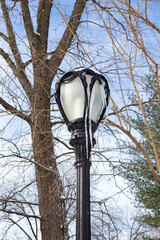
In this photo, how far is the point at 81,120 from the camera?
210cm

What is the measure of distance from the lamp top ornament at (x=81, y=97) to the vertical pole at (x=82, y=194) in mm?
170

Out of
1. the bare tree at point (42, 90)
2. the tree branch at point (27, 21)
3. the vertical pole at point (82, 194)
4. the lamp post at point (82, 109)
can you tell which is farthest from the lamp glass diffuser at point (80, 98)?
the tree branch at point (27, 21)

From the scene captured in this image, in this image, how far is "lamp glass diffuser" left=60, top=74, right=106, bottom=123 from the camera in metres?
2.10

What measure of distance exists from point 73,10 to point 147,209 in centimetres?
656

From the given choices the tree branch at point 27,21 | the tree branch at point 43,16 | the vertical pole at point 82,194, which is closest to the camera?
the vertical pole at point 82,194

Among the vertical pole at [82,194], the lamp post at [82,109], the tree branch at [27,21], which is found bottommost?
the vertical pole at [82,194]

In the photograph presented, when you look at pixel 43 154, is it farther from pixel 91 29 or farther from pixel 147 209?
pixel 147 209

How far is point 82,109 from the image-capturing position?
210cm

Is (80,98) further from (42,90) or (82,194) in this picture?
(42,90)

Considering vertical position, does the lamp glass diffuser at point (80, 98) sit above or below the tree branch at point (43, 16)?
below

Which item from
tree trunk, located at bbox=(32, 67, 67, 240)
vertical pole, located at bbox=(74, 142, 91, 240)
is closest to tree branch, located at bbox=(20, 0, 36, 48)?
tree trunk, located at bbox=(32, 67, 67, 240)

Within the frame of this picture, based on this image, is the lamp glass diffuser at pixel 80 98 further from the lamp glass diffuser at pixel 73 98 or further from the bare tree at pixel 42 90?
the bare tree at pixel 42 90

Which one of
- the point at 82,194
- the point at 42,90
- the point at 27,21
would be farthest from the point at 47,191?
the point at 27,21

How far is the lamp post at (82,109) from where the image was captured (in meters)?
2.07
